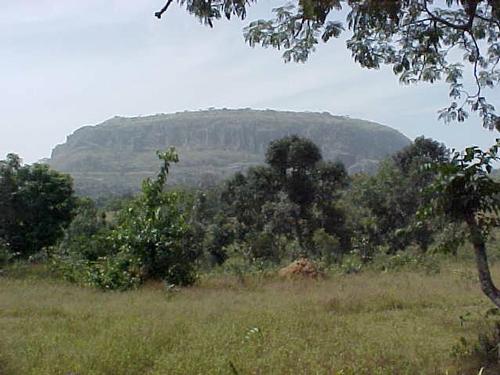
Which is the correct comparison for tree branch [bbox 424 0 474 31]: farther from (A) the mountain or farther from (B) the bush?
(A) the mountain

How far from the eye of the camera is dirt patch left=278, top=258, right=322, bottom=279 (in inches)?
612

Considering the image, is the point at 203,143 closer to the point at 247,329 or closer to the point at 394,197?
the point at 394,197

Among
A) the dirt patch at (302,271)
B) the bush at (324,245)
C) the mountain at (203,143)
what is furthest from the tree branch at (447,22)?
the mountain at (203,143)

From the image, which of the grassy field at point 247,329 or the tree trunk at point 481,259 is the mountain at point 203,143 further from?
the tree trunk at point 481,259

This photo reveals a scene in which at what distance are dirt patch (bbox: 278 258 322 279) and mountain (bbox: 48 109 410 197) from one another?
372 feet

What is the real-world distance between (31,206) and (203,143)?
15727cm

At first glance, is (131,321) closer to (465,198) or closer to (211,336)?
(211,336)

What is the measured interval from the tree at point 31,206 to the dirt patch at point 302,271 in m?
10.1

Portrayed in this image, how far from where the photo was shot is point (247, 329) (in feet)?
26.9

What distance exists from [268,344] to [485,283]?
104 inches

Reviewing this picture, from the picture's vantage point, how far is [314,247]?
926 inches

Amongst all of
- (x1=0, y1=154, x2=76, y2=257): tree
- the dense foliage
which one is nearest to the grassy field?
Result: the dense foliage

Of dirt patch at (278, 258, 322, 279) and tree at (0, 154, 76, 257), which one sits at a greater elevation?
tree at (0, 154, 76, 257)

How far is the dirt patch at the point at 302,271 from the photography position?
1554 centimetres
